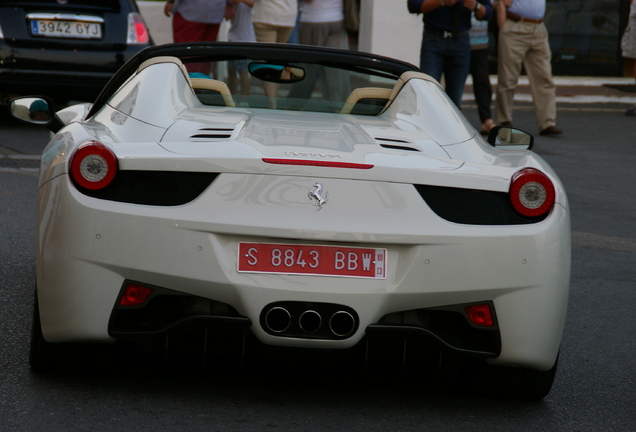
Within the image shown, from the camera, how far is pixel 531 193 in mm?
3348

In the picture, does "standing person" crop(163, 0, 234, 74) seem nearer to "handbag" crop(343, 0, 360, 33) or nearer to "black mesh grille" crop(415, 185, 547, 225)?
"handbag" crop(343, 0, 360, 33)

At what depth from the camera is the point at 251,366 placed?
3.84m

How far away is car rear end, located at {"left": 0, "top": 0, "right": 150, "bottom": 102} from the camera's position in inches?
383

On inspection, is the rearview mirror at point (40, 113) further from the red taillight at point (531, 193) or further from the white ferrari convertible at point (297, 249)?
the red taillight at point (531, 193)

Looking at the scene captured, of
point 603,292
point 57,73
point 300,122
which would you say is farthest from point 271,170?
point 57,73

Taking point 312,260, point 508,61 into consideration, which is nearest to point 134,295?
point 312,260

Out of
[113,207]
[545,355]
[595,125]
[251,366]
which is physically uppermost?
[113,207]

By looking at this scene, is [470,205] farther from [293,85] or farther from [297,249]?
[293,85]

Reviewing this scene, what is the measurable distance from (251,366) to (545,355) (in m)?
1.06

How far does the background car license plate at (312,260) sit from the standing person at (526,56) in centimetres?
847

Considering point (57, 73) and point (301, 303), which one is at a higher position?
point (301, 303)

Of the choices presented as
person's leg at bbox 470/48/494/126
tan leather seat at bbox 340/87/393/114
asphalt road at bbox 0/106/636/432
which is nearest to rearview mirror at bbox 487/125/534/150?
tan leather seat at bbox 340/87/393/114

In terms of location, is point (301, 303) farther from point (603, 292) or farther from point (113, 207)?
point (603, 292)

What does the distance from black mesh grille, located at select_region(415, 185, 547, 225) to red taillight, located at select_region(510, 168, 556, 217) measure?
29 mm
